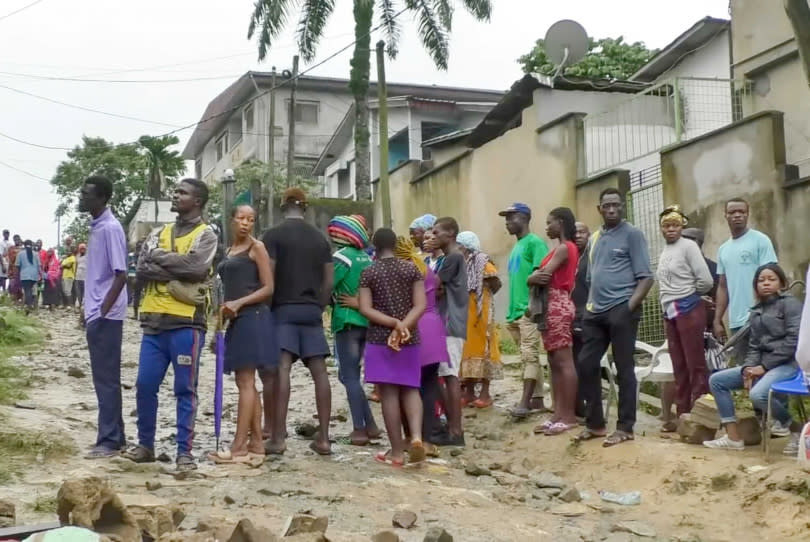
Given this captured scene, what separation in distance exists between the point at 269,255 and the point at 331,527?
2.44 meters

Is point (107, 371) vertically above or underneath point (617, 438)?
above

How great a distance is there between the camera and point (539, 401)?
28.6 ft

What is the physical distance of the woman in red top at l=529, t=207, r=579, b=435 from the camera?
750 cm

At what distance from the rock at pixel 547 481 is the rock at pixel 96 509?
10.6 ft

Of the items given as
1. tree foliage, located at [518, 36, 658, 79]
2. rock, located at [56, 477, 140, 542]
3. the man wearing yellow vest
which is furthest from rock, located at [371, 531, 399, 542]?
tree foliage, located at [518, 36, 658, 79]

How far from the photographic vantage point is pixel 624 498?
6352mm

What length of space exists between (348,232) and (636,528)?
119 inches

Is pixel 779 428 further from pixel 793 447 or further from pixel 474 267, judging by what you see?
pixel 474 267

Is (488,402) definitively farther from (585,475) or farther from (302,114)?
(302,114)

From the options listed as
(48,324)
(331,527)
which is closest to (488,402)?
(331,527)

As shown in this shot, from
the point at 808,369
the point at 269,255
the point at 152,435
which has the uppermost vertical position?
the point at 269,255

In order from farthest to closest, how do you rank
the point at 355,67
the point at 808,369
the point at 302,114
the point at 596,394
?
the point at 302,114
the point at 355,67
the point at 596,394
the point at 808,369

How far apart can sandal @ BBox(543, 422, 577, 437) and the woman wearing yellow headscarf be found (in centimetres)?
97

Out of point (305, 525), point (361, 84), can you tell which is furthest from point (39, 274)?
point (305, 525)
